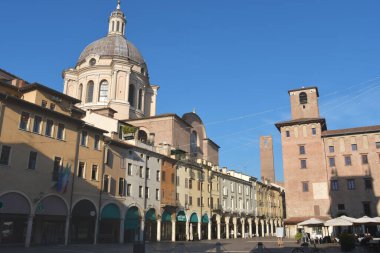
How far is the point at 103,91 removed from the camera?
6706cm

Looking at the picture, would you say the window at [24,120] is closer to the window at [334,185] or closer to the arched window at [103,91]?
the arched window at [103,91]

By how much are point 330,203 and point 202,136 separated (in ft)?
87.4

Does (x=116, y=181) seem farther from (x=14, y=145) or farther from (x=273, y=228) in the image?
(x=273, y=228)

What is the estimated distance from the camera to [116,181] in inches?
1538

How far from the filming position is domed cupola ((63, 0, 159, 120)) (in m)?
65.3

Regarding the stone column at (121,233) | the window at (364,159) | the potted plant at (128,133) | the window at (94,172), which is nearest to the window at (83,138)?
the window at (94,172)

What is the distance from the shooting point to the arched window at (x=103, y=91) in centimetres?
6638

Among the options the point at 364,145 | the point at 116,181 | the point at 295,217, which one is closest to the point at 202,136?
the point at 295,217

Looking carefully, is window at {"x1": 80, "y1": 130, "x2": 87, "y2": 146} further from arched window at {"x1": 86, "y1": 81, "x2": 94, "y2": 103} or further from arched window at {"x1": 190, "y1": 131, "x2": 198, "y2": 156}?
arched window at {"x1": 86, "y1": 81, "x2": 94, "y2": 103}

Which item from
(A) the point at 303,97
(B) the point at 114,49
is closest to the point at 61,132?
(B) the point at 114,49

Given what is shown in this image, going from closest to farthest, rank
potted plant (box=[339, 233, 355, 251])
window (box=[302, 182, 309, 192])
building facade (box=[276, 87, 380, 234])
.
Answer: potted plant (box=[339, 233, 355, 251]) → building facade (box=[276, 87, 380, 234]) → window (box=[302, 182, 309, 192])

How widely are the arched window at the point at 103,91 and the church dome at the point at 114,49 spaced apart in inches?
227

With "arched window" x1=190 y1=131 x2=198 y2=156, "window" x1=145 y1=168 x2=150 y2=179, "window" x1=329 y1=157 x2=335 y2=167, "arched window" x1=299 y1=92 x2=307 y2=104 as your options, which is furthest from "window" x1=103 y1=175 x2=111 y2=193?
"arched window" x1=299 y1=92 x2=307 y2=104

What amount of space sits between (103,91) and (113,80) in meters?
3.07
